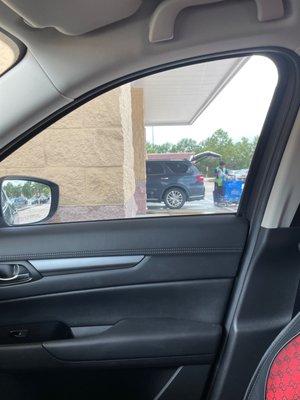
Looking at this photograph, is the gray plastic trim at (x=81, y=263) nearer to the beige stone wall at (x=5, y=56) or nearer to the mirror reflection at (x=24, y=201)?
the mirror reflection at (x=24, y=201)

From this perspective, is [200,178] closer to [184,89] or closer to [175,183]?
[175,183]

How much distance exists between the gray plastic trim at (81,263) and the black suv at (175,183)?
1.29ft

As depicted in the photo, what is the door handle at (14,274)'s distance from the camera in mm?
1911

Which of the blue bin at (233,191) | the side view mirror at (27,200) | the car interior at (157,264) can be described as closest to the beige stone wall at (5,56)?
the car interior at (157,264)

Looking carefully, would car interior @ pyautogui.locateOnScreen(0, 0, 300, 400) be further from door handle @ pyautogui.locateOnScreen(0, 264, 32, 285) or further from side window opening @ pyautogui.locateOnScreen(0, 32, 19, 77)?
side window opening @ pyautogui.locateOnScreen(0, 32, 19, 77)

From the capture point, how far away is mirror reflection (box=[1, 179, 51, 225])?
6.23ft

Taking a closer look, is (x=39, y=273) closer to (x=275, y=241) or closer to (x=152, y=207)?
(x=152, y=207)

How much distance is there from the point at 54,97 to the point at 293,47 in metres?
0.90

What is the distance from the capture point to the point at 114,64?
62.8 inches

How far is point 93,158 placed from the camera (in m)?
3.11

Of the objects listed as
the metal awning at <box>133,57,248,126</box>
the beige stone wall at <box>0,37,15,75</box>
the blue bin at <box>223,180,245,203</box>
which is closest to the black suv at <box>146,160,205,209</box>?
the blue bin at <box>223,180,245,203</box>

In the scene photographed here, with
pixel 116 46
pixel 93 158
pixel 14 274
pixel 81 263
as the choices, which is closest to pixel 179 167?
pixel 81 263

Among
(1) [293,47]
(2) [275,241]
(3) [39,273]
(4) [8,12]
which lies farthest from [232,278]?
(4) [8,12]

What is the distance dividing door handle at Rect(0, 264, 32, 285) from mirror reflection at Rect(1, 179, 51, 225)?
199 millimetres
